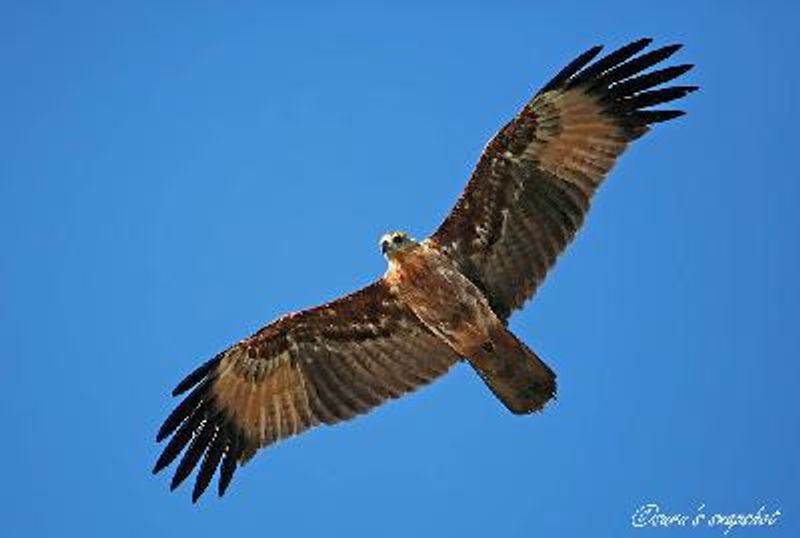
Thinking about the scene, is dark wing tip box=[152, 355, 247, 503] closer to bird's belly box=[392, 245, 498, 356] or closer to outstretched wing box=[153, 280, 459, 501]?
outstretched wing box=[153, 280, 459, 501]

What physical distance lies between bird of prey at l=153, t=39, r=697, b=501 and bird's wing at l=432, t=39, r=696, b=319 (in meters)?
0.01

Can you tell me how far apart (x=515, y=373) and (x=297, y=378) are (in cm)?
259

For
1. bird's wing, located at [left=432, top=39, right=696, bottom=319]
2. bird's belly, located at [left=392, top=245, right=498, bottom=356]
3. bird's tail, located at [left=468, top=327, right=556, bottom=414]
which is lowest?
bird's tail, located at [left=468, top=327, right=556, bottom=414]

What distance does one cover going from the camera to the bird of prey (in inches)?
499

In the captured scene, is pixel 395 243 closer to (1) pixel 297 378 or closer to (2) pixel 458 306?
(2) pixel 458 306

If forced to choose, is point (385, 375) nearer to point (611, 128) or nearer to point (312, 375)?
point (312, 375)

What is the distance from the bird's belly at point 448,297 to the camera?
12.6 meters

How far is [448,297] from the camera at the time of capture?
1272cm

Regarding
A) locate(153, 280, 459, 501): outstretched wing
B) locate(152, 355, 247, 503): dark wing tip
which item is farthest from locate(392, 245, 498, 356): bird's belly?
locate(152, 355, 247, 503): dark wing tip

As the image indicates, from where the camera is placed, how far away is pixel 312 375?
13703 mm

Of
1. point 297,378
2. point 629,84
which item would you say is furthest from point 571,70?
point 297,378

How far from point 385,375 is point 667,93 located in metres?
4.01

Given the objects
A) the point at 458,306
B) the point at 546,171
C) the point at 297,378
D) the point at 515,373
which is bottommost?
the point at 515,373

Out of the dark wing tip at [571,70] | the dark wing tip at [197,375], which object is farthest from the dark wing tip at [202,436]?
the dark wing tip at [571,70]
